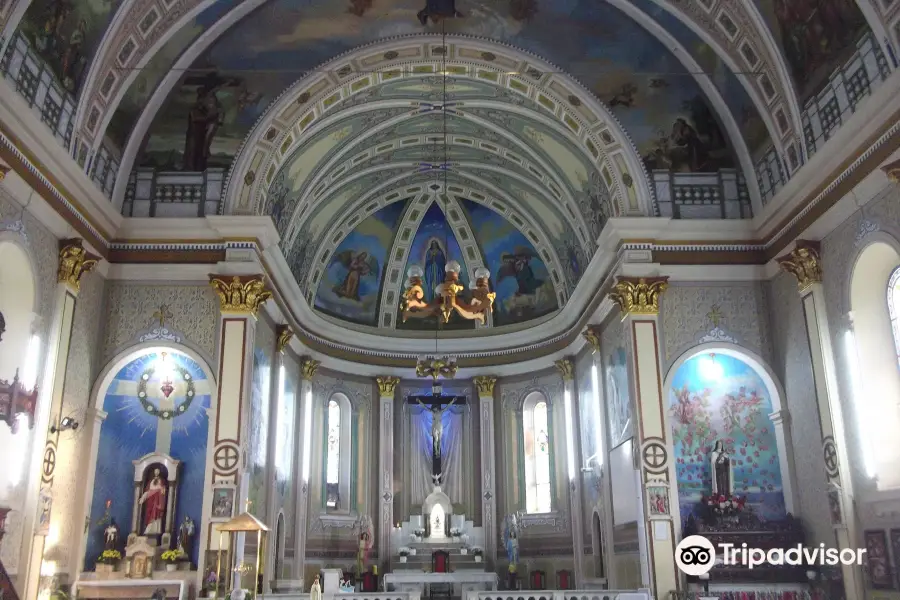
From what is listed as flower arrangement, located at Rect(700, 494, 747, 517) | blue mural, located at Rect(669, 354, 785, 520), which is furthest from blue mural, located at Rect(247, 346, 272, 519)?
flower arrangement, located at Rect(700, 494, 747, 517)

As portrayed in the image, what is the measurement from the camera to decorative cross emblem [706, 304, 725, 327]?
17.2m

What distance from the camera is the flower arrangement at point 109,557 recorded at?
1522 cm

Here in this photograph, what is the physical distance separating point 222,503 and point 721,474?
9681 millimetres

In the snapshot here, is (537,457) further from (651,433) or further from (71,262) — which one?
(71,262)

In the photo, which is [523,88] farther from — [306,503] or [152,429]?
[306,503]

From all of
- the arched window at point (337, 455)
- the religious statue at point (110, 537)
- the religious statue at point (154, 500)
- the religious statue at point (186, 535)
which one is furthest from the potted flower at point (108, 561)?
the arched window at point (337, 455)

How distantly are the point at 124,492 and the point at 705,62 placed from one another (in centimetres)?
1473

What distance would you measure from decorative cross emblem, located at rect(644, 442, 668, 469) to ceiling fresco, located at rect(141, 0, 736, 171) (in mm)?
6202

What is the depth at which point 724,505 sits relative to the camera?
15531 mm

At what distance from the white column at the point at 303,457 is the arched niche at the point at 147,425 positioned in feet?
18.6

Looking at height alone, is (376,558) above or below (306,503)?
below

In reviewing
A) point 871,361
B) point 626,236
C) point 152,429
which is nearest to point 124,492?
point 152,429

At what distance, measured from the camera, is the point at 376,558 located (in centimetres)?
2336

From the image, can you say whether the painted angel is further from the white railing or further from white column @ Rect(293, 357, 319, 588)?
the white railing
